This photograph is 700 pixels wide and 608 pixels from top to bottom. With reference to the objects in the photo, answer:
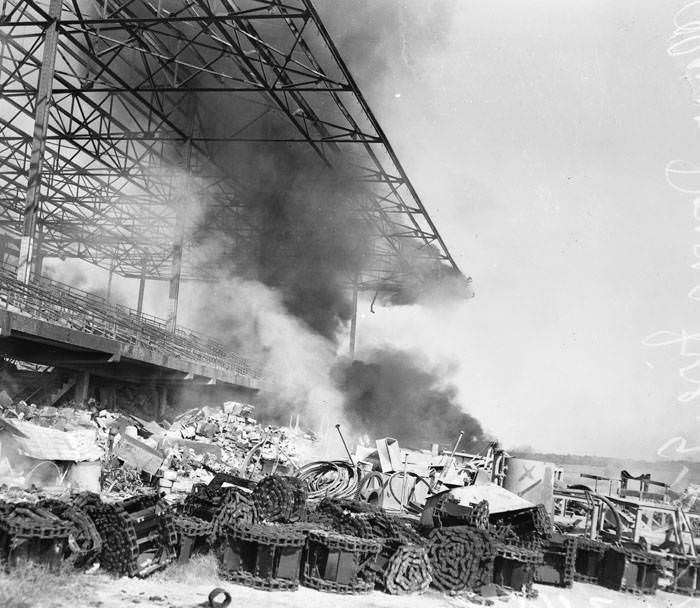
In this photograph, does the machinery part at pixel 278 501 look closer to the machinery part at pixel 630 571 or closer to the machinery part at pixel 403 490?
the machinery part at pixel 630 571

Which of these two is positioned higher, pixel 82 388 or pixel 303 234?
pixel 303 234

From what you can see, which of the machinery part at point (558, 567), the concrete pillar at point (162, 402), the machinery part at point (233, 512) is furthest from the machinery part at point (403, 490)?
the concrete pillar at point (162, 402)

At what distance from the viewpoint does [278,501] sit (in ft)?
26.7

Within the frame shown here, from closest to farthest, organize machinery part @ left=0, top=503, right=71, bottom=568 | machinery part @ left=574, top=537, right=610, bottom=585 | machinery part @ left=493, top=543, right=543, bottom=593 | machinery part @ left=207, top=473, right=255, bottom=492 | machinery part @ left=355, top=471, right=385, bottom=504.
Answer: machinery part @ left=0, top=503, right=71, bottom=568 < machinery part @ left=493, top=543, right=543, bottom=593 < machinery part @ left=574, top=537, right=610, bottom=585 < machinery part @ left=207, top=473, right=255, bottom=492 < machinery part @ left=355, top=471, right=385, bottom=504

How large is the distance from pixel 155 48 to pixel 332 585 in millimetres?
16658

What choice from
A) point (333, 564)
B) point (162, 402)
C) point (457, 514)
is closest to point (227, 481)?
point (333, 564)

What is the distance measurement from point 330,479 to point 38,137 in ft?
33.2

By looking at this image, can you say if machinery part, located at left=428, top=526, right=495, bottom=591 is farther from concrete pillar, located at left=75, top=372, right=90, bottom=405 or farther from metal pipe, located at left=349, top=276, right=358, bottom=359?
metal pipe, located at left=349, top=276, right=358, bottom=359

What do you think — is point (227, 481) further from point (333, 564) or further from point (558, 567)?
point (558, 567)

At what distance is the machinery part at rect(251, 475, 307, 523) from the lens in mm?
8039

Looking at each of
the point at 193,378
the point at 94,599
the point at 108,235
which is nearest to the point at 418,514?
the point at 94,599

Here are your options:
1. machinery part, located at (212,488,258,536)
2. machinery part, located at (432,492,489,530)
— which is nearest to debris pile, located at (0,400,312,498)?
machinery part, located at (212,488,258,536)

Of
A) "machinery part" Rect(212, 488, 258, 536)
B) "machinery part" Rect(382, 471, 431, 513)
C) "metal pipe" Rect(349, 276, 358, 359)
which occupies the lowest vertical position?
"machinery part" Rect(382, 471, 431, 513)

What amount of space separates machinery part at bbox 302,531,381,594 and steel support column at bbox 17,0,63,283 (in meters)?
11.2
